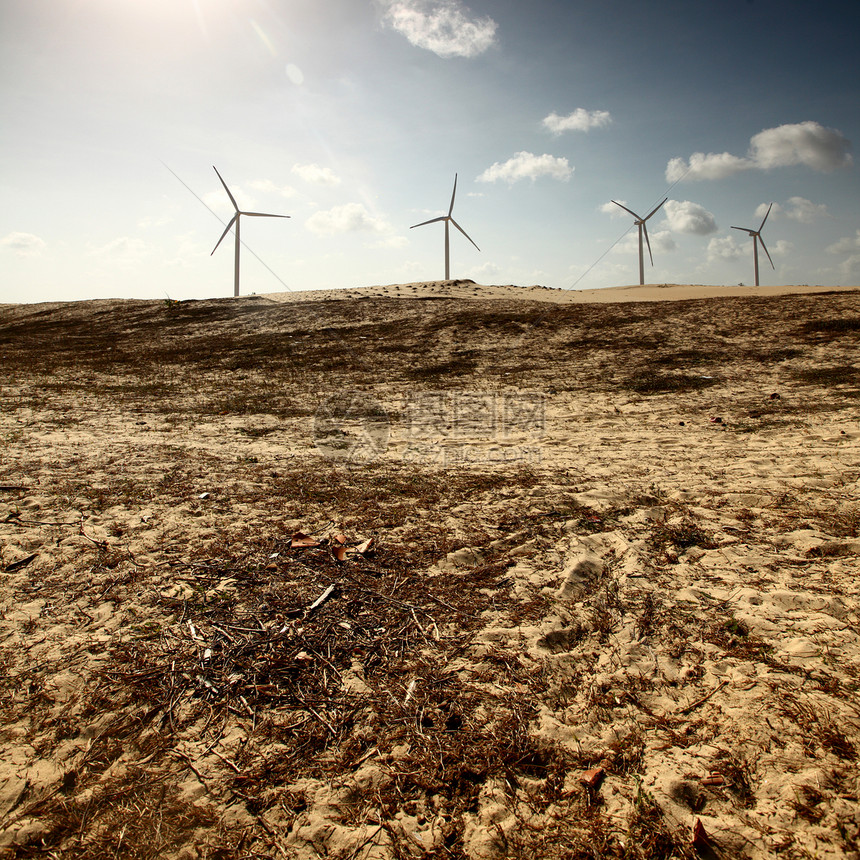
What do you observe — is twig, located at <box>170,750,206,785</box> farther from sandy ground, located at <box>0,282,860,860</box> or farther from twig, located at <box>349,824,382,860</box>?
twig, located at <box>349,824,382,860</box>

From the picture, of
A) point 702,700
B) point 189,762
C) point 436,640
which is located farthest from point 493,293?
point 189,762

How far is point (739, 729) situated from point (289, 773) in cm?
211

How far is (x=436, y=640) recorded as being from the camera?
10.3 ft

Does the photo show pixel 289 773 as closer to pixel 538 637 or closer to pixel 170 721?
pixel 170 721

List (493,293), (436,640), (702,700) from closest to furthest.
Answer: (702,700) < (436,640) < (493,293)

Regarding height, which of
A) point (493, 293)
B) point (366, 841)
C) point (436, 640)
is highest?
point (493, 293)

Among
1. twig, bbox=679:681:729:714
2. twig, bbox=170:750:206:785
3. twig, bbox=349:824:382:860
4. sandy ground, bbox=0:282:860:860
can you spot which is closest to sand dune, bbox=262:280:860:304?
sandy ground, bbox=0:282:860:860

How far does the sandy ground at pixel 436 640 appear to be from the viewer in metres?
2.10

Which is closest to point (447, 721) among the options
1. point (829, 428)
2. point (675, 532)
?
point (675, 532)

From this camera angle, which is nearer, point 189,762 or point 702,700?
point 189,762

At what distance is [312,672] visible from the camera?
2.89 metres

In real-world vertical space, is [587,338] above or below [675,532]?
above

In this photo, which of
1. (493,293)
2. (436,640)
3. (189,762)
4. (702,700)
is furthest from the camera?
(493,293)

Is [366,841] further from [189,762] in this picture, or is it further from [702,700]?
[702,700]
